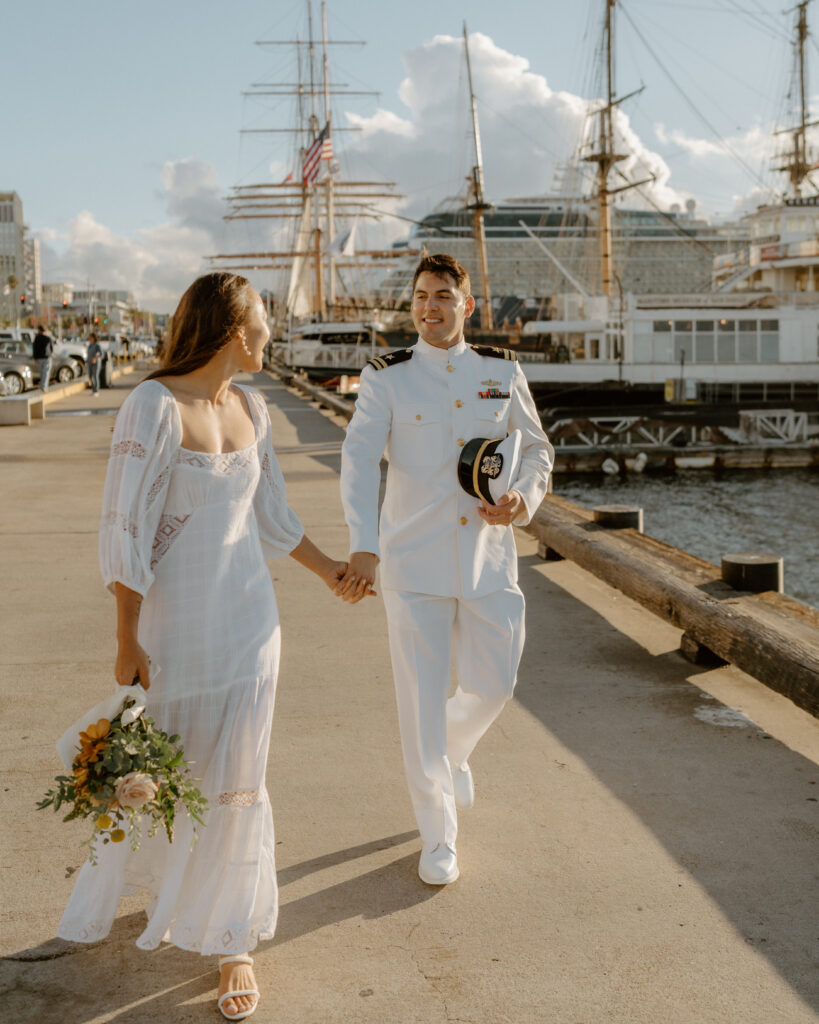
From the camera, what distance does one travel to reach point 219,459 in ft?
10.1

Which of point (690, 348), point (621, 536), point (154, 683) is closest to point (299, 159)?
point (690, 348)

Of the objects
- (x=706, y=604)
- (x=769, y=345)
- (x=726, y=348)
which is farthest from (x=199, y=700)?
(x=769, y=345)

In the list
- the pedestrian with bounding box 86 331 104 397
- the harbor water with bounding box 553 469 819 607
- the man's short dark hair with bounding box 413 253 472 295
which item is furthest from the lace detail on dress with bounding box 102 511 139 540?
the pedestrian with bounding box 86 331 104 397

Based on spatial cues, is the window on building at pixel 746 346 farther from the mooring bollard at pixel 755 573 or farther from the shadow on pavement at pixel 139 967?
the shadow on pavement at pixel 139 967

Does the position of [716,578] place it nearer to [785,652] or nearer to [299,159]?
[785,652]

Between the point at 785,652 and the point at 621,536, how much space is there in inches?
153

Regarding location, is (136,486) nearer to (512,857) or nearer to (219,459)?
(219,459)

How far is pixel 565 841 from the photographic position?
12.9 ft

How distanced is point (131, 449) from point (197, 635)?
516 millimetres

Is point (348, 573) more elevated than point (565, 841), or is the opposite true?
point (348, 573)

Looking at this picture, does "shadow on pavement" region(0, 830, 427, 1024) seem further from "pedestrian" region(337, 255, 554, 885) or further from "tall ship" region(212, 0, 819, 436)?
"tall ship" region(212, 0, 819, 436)

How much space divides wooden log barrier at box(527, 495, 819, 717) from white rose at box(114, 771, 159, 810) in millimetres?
2937

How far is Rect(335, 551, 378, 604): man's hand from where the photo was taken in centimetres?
365

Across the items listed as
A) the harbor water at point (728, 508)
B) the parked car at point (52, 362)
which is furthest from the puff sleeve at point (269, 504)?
the parked car at point (52, 362)
